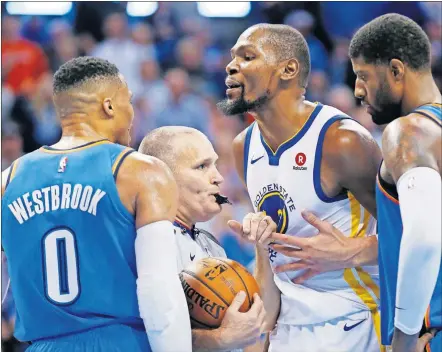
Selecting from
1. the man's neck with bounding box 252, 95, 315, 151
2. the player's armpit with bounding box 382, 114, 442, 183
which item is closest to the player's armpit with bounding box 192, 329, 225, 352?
the player's armpit with bounding box 382, 114, 442, 183

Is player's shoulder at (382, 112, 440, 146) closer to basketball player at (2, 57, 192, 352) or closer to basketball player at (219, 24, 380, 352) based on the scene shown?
basketball player at (219, 24, 380, 352)

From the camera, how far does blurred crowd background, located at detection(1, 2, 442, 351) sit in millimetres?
8922

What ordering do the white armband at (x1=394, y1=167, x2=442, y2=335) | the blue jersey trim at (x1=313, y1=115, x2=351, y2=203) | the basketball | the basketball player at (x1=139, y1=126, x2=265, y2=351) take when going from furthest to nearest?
1. the blue jersey trim at (x1=313, y1=115, x2=351, y2=203)
2. the basketball player at (x1=139, y1=126, x2=265, y2=351)
3. the basketball
4. the white armband at (x1=394, y1=167, x2=442, y2=335)

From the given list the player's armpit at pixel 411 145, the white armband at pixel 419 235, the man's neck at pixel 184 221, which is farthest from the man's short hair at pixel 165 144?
the white armband at pixel 419 235

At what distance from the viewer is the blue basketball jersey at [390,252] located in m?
3.21

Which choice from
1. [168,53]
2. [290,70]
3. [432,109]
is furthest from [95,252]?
[168,53]

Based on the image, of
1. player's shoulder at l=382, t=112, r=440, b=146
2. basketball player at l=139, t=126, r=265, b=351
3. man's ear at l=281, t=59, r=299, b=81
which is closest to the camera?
player's shoulder at l=382, t=112, r=440, b=146

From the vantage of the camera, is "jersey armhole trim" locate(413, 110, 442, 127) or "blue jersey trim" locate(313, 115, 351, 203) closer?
"jersey armhole trim" locate(413, 110, 442, 127)

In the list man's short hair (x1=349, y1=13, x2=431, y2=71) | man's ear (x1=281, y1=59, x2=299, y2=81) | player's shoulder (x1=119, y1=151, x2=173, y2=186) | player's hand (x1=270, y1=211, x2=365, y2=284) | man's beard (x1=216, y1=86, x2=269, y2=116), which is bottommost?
player's hand (x1=270, y1=211, x2=365, y2=284)

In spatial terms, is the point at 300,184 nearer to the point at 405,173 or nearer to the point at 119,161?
the point at 405,173

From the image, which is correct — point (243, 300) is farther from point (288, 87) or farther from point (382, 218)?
point (288, 87)

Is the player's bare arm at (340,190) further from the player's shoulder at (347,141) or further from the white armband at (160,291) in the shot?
the white armband at (160,291)

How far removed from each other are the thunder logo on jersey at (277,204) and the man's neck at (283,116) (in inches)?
10.0

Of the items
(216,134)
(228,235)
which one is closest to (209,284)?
(228,235)
